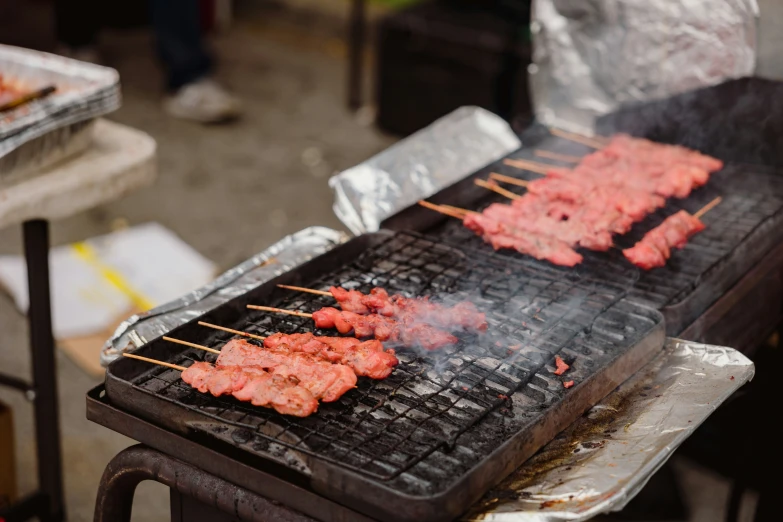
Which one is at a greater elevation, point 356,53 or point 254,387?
point 254,387

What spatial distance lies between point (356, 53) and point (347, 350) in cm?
586

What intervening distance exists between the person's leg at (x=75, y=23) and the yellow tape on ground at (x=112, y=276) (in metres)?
3.15

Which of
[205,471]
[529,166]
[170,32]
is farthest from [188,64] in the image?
[205,471]

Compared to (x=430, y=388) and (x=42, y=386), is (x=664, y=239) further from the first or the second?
(x=42, y=386)

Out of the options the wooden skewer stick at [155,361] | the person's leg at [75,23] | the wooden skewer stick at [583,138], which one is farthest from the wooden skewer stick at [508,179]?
the person's leg at [75,23]

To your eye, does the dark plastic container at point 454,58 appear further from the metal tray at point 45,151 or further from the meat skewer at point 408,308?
the meat skewer at point 408,308

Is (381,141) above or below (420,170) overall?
below

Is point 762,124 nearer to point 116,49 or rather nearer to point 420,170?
point 420,170

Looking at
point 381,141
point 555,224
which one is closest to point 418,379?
point 555,224

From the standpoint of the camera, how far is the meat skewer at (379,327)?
267 centimetres

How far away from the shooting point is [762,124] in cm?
389

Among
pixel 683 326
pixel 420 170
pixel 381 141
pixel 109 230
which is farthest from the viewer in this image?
→ pixel 381 141

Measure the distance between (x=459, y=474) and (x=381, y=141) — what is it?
19.5 ft

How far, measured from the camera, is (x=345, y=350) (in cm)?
262
